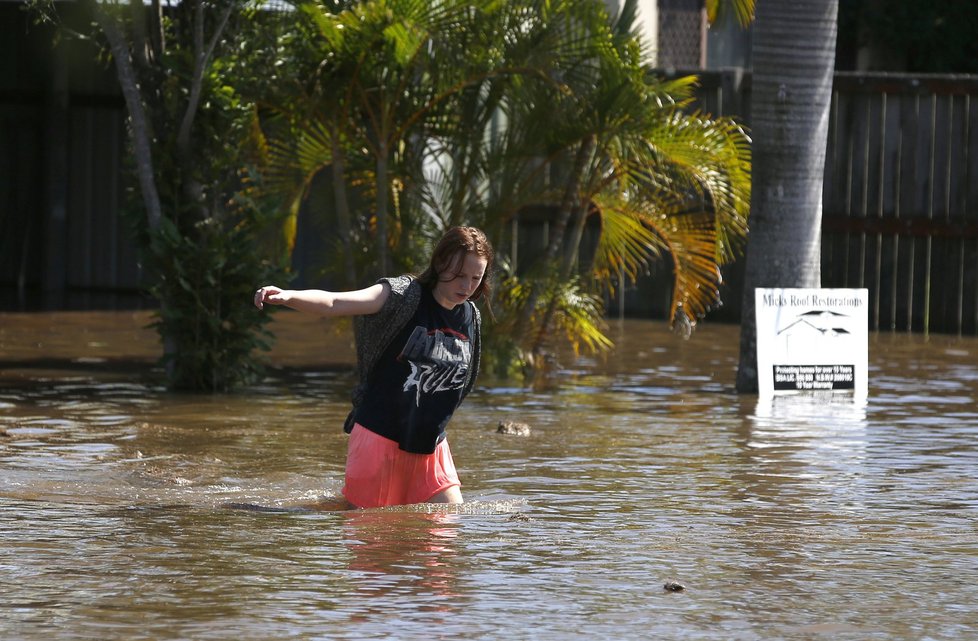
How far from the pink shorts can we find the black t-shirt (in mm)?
43

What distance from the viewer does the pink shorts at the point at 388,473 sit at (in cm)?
689

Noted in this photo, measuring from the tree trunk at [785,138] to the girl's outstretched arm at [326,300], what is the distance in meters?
5.70

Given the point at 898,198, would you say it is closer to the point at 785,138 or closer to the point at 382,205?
the point at 785,138

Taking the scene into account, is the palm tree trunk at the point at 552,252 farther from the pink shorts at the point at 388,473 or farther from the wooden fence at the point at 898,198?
the pink shorts at the point at 388,473

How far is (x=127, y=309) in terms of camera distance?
59.8 ft

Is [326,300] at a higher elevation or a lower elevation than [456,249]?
lower

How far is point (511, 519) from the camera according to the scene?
7062mm

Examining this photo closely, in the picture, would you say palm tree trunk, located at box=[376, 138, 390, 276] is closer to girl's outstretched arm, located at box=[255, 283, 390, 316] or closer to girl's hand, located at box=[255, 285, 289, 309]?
girl's outstretched arm, located at box=[255, 283, 390, 316]

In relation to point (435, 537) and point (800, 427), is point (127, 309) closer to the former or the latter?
point (800, 427)

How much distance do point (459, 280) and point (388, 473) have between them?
2.66ft

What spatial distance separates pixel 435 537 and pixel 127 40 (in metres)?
6.20

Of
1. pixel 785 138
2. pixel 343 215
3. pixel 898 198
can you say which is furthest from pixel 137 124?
pixel 898 198

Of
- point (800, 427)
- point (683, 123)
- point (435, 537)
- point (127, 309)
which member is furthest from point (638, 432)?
point (127, 309)

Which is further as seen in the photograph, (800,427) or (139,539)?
(800,427)
